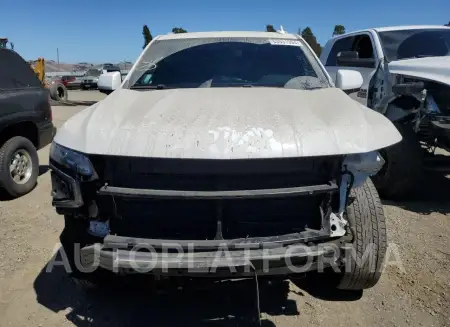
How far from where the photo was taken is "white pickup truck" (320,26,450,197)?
4.34 m

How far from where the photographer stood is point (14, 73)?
5344 mm

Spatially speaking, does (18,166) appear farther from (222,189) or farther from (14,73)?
(222,189)

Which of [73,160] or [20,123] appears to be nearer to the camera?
[73,160]

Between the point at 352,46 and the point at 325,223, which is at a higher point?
the point at 352,46

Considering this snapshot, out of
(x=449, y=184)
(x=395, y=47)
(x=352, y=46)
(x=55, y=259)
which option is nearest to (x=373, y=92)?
(x=395, y=47)

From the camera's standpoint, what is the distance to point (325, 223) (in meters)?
2.35

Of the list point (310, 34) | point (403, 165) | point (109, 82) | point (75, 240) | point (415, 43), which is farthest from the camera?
point (310, 34)

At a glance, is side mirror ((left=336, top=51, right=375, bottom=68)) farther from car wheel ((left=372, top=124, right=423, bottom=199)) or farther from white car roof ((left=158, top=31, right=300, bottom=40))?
white car roof ((left=158, top=31, right=300, bottom=40))

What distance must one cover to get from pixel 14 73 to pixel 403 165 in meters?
4.90

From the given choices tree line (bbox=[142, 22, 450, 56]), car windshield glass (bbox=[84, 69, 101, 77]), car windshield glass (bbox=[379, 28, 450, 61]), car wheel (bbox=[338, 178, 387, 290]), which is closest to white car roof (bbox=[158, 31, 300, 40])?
car wheel (bbox=[338, 178, 387, 290])

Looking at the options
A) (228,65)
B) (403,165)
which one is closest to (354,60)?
(403,165)

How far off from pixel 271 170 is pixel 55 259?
87.9 inches

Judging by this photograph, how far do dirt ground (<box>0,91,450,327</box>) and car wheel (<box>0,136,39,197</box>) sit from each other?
1454mm

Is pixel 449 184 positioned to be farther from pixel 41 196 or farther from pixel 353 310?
pixel 41 196
